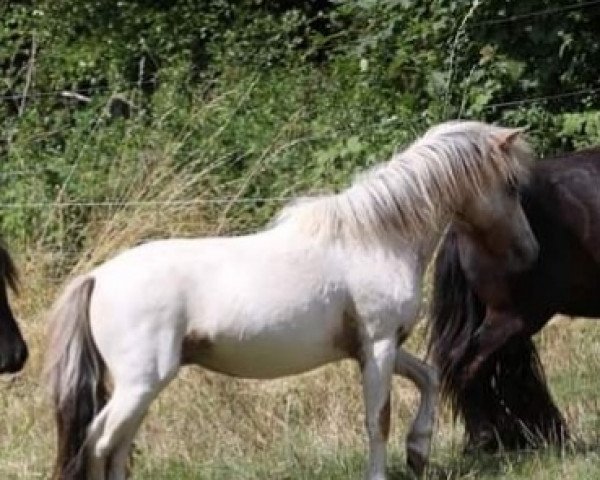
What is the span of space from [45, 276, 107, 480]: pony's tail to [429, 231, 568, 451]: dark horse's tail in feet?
5.95

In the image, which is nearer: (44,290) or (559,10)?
(44,290)

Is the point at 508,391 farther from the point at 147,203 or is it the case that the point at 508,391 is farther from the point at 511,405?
the point at 147,203

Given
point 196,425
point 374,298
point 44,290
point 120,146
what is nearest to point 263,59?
point 120,146

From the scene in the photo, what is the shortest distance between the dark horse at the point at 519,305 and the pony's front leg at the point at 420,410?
2.29 feet

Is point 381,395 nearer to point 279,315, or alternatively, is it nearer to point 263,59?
point 279,315

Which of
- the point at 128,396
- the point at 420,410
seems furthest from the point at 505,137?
the point at 128,396

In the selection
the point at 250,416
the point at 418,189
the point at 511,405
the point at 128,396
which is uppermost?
the point at 418,189

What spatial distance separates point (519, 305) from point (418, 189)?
3.16ft

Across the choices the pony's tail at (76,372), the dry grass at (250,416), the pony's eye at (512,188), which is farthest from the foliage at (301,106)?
the pony's tail at (76,372)

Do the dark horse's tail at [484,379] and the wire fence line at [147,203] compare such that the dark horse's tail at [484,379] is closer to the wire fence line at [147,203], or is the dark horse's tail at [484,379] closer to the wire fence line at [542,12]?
the wire fence line at [147,203]

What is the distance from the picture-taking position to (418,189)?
643 centimetres

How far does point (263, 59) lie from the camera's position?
12.9 meters

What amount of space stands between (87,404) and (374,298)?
1152 mm

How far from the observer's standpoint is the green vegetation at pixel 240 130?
25.5ft
